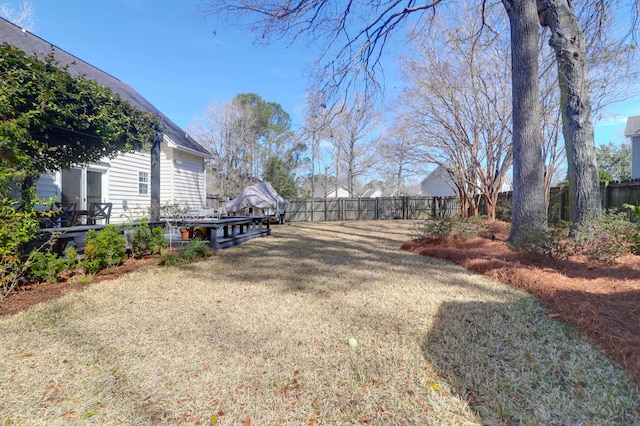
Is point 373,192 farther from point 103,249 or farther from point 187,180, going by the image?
point 103,249

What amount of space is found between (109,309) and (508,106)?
12013mm

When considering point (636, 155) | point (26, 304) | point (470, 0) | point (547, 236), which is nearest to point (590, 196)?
point (547, 236)

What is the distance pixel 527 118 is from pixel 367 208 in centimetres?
1590

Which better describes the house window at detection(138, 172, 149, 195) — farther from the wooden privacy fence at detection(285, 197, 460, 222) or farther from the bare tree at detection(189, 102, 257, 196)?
the bare tree at detection(189, 102, 257, 196)

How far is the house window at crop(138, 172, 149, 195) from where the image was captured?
1096 cm

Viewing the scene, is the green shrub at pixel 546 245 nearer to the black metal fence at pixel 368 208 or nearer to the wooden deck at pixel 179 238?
the wooden deck at pixel 179 238

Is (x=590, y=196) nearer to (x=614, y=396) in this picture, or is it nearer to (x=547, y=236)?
(x=547, y=236)

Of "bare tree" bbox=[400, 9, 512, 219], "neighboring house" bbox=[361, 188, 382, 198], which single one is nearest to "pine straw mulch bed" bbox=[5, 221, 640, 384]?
"bare tree" bbox=[400, 9, 512, 219]

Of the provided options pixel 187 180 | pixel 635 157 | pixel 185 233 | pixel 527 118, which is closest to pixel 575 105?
pixel 527 118

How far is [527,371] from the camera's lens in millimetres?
2018

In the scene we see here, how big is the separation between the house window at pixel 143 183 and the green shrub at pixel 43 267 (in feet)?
24.7

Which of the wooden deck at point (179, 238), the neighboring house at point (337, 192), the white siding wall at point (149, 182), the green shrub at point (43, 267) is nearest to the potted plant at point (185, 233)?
the wooden deck at point (179, 238)

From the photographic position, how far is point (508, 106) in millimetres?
10219

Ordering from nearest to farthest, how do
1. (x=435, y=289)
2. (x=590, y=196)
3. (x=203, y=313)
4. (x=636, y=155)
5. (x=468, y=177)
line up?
(x=203, y=313), (x=435, y=289), (x=590, y=196), (x=468, y=177), (x=636, y=155)
